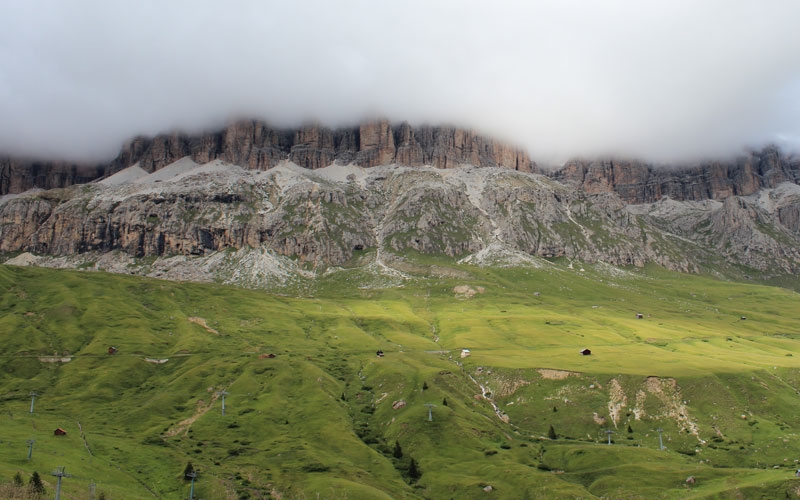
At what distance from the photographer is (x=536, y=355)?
546ft

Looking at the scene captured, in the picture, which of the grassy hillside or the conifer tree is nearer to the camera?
the conifer tree

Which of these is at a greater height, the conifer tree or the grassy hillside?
the conifer tree

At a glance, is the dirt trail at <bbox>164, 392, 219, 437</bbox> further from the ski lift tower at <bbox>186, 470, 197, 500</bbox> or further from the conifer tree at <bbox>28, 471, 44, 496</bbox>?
the conifer tree at <bbox>28, 471, 44, 496</bbox>

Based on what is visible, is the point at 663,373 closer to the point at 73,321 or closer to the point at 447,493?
the point at 447,493

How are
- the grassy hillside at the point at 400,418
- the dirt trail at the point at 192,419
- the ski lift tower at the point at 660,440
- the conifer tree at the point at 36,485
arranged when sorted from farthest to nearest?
the dirt trail at the point at 192,419, the ski lift tower at the point at 660,440, the grassy hillside at the point at 400,418, the conifer tree at the point at 36,485

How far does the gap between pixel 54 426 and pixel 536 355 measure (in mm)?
128063

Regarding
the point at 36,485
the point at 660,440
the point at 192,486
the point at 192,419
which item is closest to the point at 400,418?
the point at 192,486

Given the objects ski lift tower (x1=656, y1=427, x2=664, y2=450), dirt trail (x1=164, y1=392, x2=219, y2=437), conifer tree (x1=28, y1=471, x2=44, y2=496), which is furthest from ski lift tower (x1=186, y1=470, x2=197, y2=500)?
ski lift tower (x1=656, y1=427, x2=664, y2=450)

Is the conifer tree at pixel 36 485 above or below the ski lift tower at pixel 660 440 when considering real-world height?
above

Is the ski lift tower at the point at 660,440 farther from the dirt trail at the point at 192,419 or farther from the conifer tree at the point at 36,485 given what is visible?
the conifer tree at the point at 36,485

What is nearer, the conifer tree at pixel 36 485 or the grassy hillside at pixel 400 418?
the conifer tree at pixel 36 485

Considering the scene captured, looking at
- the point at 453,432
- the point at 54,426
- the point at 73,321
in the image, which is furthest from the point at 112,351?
the point at 453,432

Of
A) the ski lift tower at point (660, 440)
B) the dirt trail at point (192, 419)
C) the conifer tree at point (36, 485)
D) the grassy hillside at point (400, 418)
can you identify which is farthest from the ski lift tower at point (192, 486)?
the ski lift tower at point (660, 440)

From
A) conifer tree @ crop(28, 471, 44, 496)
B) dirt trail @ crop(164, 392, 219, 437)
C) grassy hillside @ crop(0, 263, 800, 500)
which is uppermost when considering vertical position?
conifer tree @ crop(28, 471, 44, 496)
